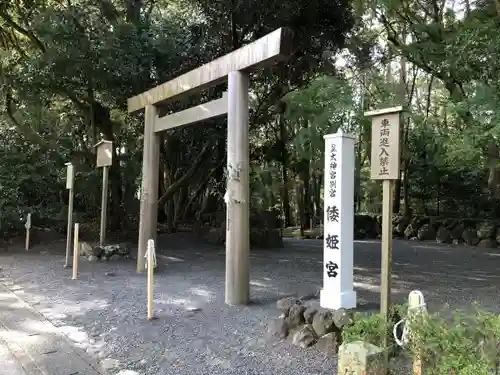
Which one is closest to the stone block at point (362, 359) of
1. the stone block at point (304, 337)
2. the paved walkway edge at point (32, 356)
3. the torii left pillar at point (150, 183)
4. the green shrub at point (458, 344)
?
the green shrub at point (458, 344)

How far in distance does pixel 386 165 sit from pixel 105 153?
6628mm

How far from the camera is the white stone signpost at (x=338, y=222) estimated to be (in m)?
4.51

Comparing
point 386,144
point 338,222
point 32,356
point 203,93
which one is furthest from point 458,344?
point 203,93

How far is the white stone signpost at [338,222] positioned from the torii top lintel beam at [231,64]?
125 cm

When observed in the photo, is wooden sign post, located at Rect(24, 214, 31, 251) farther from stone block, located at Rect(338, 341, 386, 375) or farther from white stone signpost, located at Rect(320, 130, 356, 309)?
stone block, located at Rect(338, 341, 386, 375)

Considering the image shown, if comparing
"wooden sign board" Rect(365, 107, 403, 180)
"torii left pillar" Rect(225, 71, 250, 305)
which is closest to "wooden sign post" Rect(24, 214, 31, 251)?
"torii left pillar" Rect(225, 71, 250, 305)

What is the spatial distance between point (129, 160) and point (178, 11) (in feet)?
13.7

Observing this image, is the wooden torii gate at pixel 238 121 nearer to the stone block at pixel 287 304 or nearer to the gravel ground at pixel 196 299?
the gravel ground at pixel 196 299

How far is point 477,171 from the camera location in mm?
16391

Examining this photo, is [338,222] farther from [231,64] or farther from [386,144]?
[231,64]

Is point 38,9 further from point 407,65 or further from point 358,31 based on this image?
point 407,65

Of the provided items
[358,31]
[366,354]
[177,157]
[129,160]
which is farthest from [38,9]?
[366,354]

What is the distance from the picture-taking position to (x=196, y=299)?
6203mm

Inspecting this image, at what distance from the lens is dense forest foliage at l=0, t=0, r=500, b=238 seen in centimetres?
788
